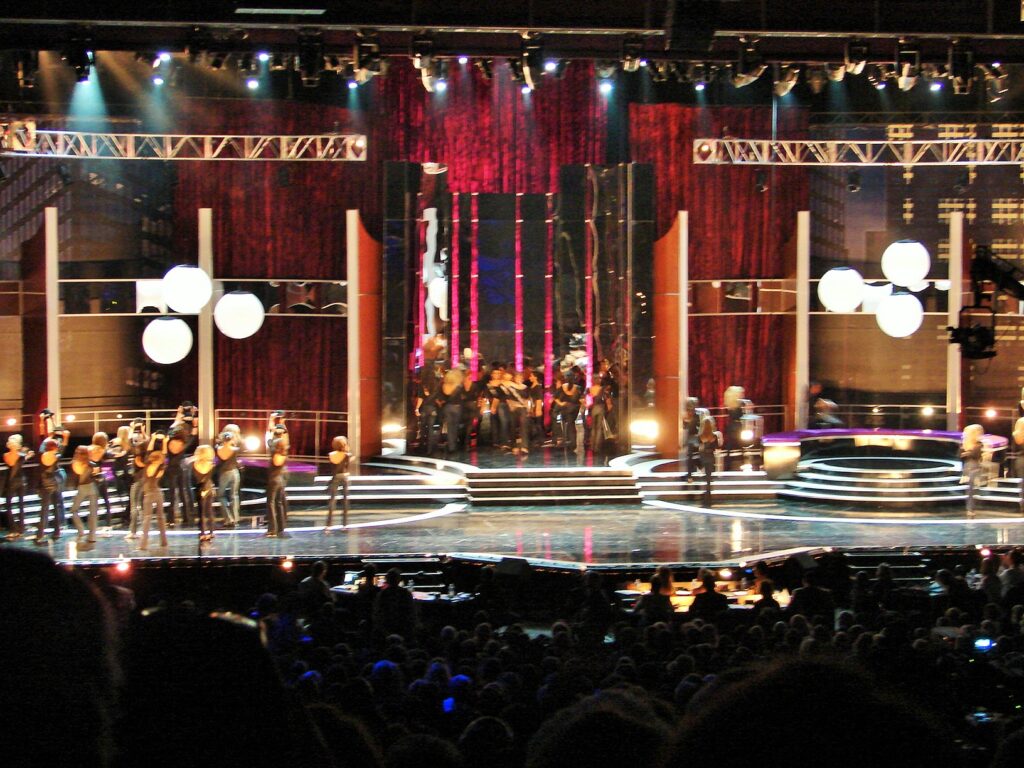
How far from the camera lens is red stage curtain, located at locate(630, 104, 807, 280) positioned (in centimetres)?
2188

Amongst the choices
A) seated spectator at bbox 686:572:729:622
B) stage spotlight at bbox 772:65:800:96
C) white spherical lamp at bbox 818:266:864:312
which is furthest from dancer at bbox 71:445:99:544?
white spherical lamp at bbox 818:266:864:312

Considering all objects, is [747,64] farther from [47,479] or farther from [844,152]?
[47,479]

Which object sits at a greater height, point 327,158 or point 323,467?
point 327,158

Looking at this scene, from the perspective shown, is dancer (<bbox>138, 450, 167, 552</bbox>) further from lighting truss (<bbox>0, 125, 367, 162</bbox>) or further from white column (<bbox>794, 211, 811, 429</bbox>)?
white column (<bbox>794, 211, 811, 429</bbox>)

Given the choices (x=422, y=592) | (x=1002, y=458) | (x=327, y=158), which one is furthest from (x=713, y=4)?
(x=1002, y=458)

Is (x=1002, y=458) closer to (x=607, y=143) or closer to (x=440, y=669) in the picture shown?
(x=607, y=143)

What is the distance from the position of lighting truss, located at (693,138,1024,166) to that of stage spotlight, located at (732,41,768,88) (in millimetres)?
6590

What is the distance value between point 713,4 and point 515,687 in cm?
762

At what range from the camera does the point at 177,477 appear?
15766 mm

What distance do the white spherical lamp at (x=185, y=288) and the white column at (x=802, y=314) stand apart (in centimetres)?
1014

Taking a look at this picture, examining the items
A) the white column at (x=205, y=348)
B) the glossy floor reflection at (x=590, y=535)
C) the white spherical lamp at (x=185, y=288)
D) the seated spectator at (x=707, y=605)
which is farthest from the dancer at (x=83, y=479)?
the seated spectator at (x=707, y=605)

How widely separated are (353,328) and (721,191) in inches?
278

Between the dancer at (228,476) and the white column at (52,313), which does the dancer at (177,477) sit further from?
the white column at (52,313)

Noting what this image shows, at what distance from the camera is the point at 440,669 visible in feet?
19.1
